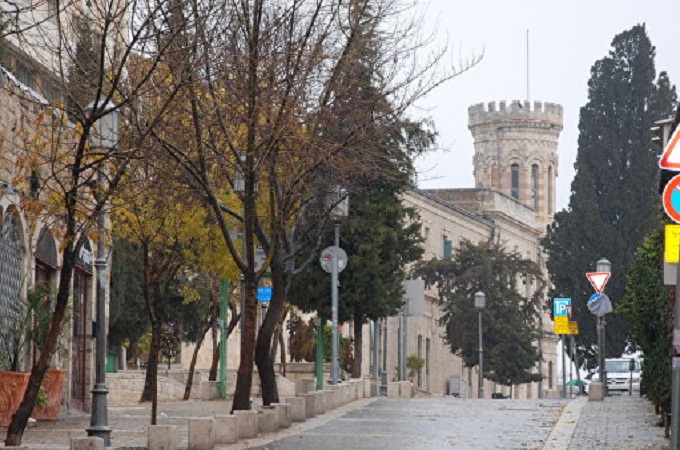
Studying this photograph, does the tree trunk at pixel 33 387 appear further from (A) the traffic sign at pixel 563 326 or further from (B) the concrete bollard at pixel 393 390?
(A) the traffic sign at pixel 563 326

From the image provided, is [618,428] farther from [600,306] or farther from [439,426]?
[600,306]

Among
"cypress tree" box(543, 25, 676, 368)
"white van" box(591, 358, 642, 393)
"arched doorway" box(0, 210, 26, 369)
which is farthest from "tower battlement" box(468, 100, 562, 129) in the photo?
"arched doorway" box(0, 210, 26, 369)

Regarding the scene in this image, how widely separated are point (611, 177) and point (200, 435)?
190 ft

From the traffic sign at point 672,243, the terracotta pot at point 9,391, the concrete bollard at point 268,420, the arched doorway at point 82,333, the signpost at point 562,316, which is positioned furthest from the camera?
the signpost at point 562,316

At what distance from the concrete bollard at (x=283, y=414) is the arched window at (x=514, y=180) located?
9241cm

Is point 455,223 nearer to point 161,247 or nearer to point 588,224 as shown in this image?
point 588,224

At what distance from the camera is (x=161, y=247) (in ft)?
127

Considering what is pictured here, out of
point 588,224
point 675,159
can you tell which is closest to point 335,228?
point 675,159

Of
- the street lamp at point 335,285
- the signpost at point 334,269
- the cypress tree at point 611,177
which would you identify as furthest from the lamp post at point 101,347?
the cypress tree at point 611,177

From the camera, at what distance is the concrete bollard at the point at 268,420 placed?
27.6m

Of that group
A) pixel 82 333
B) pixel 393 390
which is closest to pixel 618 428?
pixel 82 333

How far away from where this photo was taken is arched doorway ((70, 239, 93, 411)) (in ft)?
115

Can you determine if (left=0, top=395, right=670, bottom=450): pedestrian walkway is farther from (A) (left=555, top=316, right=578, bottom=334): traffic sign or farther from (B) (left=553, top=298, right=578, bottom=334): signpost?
(B) (left=553, top=298, right=578, bottom=334): signpost

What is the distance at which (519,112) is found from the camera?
121 meters
